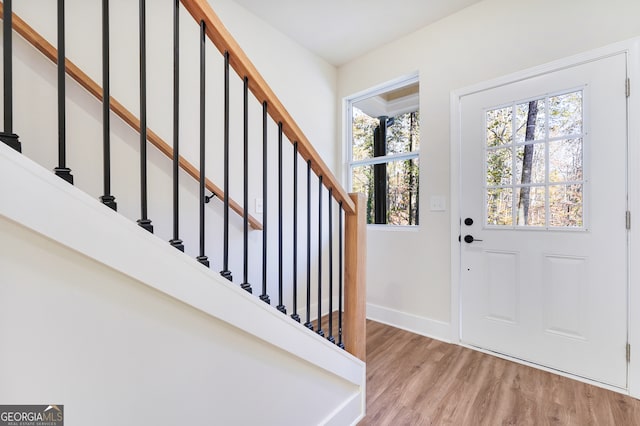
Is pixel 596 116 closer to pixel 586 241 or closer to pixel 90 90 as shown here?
pixel 586 241

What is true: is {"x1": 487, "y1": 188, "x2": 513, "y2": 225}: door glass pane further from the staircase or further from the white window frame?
the staircase

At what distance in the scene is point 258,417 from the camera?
1.02 metres

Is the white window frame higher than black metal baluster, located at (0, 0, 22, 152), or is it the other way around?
the white window frame

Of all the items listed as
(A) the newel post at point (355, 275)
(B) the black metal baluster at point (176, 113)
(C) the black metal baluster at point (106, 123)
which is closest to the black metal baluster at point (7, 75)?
(C) the black metal baluster at point (106, 123)

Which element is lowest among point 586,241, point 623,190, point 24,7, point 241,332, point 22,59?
point 241,332

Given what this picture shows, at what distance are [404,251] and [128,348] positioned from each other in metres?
2.26

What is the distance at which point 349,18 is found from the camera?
2.31 meters

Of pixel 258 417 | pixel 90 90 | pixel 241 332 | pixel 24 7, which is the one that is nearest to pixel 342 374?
pixel 258 417

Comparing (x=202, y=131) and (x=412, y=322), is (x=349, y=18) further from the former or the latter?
(x=412, y=322)

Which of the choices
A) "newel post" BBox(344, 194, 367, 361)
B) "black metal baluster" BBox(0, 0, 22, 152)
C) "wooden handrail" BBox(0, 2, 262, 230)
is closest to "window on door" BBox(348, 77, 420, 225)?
"newel post" BBox(344, 194, 367, 361)

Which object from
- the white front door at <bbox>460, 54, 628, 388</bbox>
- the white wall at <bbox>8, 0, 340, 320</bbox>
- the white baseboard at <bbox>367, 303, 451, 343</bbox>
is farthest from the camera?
the white baseboard at <bbox>367, 303, 451, 343</bbox>

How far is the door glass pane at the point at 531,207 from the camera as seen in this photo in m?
1.93

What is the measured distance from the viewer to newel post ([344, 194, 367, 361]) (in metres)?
1.40

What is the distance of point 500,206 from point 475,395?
4.27 feet
